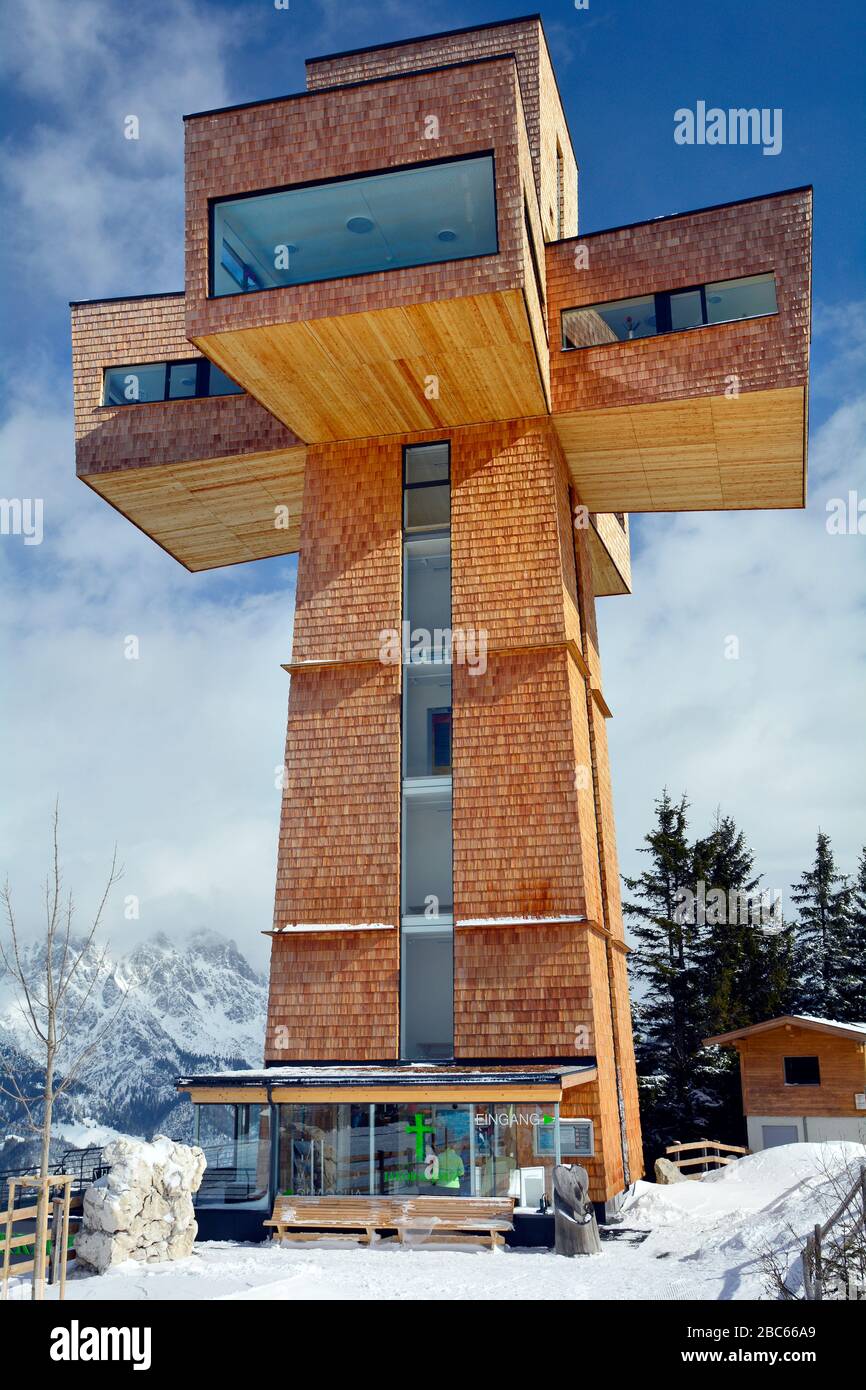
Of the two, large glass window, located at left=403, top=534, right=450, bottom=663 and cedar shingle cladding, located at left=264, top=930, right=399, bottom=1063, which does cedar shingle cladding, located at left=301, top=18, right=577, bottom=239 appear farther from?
cedar shingle cladding, located at left=264, top=930, right=399, bottom=1063

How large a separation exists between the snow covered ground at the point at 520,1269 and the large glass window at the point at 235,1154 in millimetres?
861

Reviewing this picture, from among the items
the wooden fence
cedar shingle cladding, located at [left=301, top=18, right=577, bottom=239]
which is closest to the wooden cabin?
cedar shingle cladding, located at [left=301, top=18, right=577, bottom=239]

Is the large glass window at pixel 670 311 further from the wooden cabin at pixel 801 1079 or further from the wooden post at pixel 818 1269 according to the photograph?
the wooden post at pixel 818 1269

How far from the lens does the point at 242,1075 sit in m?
18.1

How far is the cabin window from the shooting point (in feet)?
93.3

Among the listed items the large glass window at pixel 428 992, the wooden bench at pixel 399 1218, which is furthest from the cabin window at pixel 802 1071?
the wooden bench at pixel 399 1218

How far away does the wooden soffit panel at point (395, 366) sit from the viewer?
64.8 feet

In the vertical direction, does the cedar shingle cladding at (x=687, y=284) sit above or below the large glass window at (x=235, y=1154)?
above

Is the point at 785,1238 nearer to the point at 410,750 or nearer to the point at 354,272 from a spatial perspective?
the point at 410,750

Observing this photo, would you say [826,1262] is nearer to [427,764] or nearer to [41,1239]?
[41,1239]

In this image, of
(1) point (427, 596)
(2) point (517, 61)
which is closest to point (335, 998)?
(1) point (427, 596)

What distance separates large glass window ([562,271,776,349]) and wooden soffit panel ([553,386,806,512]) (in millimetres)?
1507

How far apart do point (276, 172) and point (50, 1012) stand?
14180 mm

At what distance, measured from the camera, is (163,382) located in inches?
964
